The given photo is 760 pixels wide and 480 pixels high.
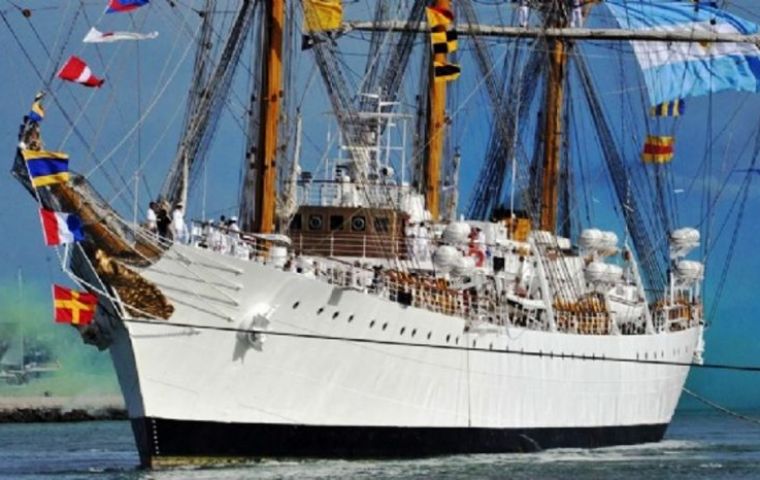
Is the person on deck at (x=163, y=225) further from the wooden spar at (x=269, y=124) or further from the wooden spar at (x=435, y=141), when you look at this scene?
the wooden spar at (x=435, y=141)

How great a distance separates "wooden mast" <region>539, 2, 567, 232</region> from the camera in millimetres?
93062

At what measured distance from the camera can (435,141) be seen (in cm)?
8656

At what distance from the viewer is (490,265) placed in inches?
3036

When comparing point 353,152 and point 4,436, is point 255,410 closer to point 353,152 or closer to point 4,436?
point 353,152

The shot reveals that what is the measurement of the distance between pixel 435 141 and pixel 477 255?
10597mm

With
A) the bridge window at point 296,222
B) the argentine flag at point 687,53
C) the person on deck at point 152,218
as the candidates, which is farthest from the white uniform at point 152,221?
the argentine flag at point 687,53

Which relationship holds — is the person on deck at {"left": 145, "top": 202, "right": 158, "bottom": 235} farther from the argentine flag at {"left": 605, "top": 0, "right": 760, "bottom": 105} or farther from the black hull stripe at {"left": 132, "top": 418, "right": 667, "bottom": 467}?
the argentine flag at {"left": 605, "top": 0, "right": 760, "bottom": 105}

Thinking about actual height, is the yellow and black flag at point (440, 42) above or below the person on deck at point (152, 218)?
above

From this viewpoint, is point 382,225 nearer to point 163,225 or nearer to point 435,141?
point 163,225

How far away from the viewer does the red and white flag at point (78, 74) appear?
5847cm

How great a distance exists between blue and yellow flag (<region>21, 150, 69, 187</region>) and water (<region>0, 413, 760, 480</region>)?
26.5 feet

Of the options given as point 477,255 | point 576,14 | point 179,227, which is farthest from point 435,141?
point 179,227

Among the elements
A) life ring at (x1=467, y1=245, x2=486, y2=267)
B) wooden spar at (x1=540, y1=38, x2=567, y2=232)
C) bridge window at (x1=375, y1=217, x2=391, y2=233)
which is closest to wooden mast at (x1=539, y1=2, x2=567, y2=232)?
wooden spar at (x1=540, y1=38, x2=567, y2=232)

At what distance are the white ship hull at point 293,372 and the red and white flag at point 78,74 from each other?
671 cm
